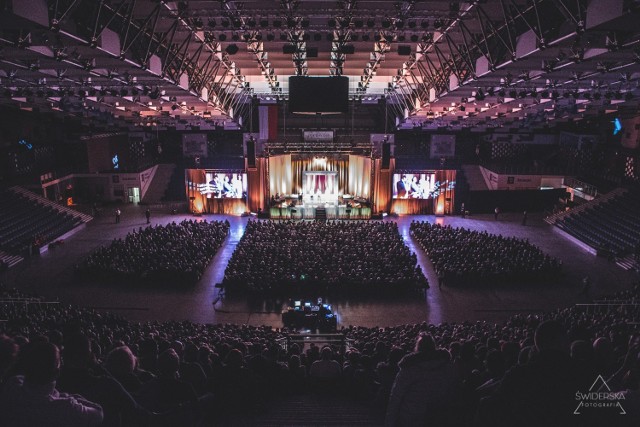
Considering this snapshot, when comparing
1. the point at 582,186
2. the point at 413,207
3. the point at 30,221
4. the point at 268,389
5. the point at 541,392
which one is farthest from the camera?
the point at 413,207

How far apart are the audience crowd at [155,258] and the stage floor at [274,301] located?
622mm

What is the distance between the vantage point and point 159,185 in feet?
121

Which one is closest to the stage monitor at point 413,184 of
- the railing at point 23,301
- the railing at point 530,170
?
the railing at point 530,170

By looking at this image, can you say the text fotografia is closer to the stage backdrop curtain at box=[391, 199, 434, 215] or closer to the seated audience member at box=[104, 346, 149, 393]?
the seated audience member at box=[104, 346, 149, 393]

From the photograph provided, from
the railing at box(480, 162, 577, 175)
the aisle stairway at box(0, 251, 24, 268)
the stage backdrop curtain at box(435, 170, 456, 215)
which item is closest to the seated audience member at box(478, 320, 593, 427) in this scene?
the aisle stairway at box(0, 251, 24, 268)

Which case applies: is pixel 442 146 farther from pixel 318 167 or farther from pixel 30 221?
pixel 30 221

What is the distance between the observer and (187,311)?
16.2 meters

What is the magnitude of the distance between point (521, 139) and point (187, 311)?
3178 cm

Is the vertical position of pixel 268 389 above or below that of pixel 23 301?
above

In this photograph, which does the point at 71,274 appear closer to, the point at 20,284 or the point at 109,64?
the point at 20,284

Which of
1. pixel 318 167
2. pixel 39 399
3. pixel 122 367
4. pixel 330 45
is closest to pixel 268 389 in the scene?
pixel 122 367

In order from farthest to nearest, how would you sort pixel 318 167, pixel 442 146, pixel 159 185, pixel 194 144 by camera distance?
pixel 194 144 → pixel 442 146 → pixel 159 185 → pixel 318 167

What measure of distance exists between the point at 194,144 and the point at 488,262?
88.0 ft

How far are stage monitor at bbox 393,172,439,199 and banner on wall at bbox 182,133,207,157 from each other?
16.1 metres
